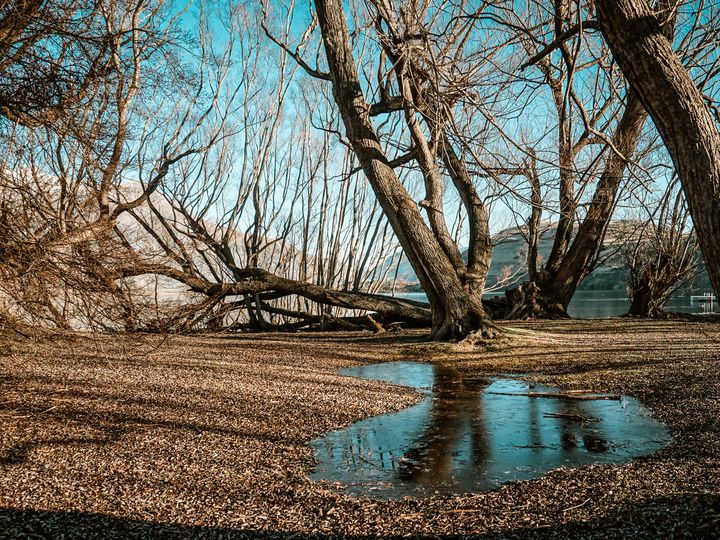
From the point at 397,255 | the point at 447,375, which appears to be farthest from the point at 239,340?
the point at 397,255

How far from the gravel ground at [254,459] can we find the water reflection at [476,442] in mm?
171

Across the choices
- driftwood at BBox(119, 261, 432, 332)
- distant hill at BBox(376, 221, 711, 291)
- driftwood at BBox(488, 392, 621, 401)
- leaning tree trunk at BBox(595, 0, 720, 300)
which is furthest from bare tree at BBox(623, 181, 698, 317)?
leaning tree trunk at BBox(595, 0, 720, 300)

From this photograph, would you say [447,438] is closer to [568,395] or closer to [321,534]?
[321,534]

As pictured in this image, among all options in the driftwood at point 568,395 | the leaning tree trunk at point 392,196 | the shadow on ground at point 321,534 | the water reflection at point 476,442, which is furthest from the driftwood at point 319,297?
the shadow on ground at point 321,534

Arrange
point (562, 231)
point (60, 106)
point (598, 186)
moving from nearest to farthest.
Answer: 1. point (60, 106)
2. point (598, 186)
3. point (562, 231)

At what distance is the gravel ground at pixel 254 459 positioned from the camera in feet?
8.96

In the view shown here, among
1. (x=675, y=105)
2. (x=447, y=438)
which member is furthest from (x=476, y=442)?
(x=675, y=105)

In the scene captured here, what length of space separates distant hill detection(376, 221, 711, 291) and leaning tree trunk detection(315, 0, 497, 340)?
3.94 metres

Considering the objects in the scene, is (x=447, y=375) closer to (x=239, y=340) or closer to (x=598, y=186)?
(x=239, y=340)

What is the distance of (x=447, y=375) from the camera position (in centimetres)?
707

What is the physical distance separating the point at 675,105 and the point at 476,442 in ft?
8.01

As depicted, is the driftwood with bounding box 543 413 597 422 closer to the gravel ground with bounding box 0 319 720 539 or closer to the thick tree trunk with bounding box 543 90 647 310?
the gravel ground with bounding box 0 319 720 539

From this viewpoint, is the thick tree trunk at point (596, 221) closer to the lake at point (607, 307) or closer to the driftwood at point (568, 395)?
the lake at point (607, 307)

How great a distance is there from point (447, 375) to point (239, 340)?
15.1ft
